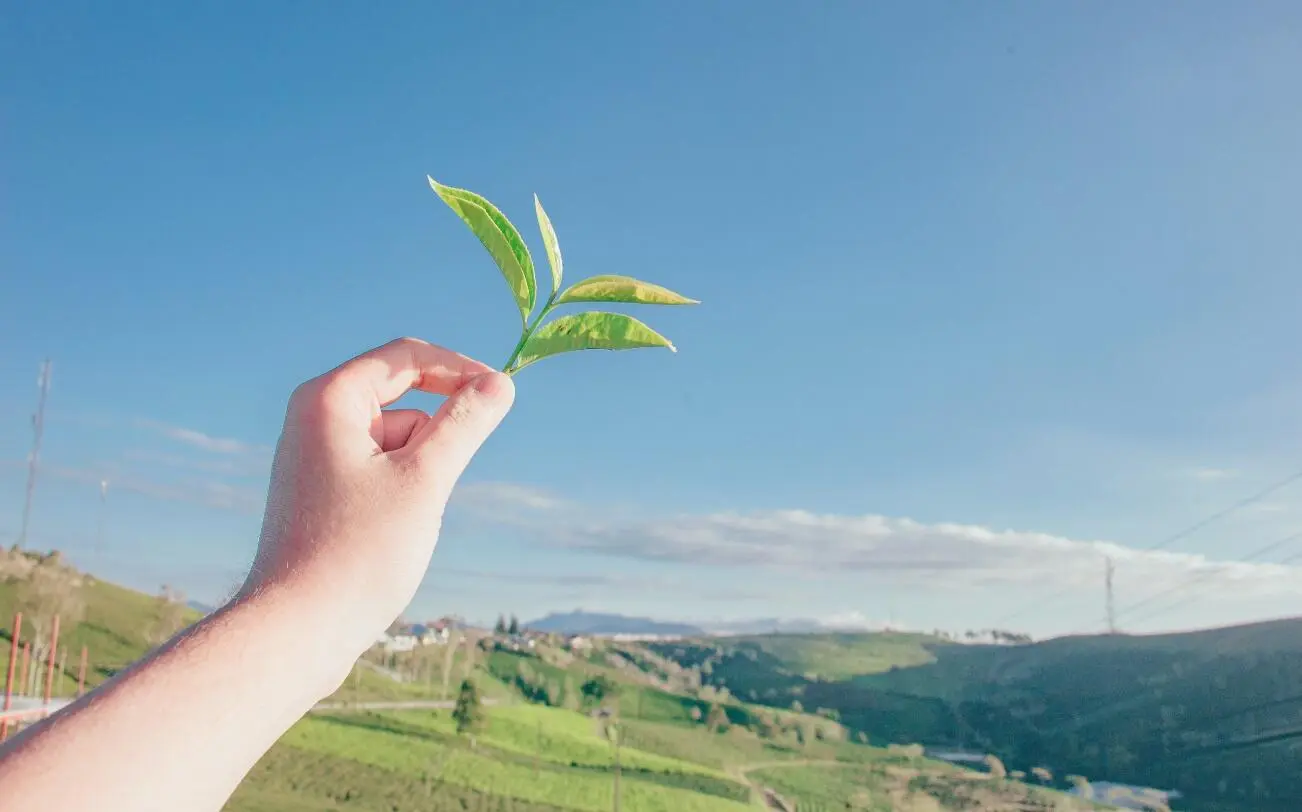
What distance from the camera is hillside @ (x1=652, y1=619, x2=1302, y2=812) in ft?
160

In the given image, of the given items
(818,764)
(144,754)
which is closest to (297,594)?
(144,754)

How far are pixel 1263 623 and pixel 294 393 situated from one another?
61.5m

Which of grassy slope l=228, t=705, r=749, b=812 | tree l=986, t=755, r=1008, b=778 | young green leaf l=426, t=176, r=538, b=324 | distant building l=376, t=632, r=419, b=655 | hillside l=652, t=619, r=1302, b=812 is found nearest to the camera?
young green leaf l=426, t=176, r=538, b=324

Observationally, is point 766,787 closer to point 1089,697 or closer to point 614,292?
point 1089,697

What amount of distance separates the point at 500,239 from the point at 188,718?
744 millimetres

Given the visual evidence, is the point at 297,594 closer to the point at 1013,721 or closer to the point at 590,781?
the point at 590,781

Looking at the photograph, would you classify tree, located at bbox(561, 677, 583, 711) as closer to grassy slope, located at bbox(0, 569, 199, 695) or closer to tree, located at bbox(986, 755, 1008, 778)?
grassy slope, located at bbox(0, 569, 199, 695)

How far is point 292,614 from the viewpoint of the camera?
3.34 ft

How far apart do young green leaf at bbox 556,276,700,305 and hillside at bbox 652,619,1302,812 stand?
52392 millimetres

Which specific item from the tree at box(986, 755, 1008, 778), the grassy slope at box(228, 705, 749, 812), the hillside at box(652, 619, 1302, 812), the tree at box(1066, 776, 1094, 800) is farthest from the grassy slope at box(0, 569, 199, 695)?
A: the tree at box(1066, 776, 1094, 800)

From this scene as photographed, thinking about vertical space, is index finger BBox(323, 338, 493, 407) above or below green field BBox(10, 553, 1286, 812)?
above

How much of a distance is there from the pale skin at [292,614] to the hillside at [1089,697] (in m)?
52.6

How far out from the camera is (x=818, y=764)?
46.7 meters

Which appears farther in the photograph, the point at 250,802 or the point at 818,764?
the point at 818,764
